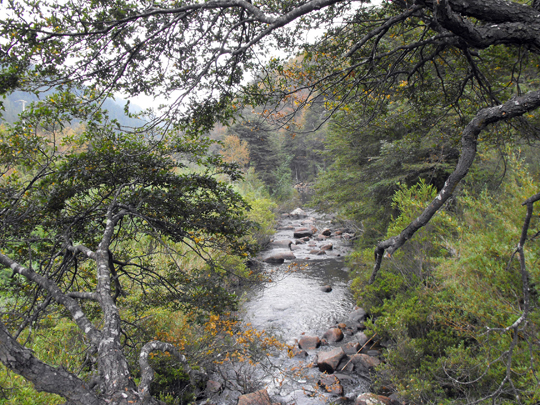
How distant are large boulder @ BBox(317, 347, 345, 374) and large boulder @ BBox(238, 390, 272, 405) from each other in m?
1.61

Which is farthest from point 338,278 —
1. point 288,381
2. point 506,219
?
point 506,219

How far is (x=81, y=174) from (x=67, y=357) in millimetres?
3769

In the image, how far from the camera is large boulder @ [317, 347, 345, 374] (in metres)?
6.37

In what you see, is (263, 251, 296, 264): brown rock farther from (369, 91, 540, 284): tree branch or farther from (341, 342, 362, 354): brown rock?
(369, 91, 540, 284): tree branch

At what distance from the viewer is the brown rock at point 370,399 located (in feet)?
16.0

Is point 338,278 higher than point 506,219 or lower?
lower

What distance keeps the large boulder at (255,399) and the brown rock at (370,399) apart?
1.58m

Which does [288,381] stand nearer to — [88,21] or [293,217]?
[88,21]

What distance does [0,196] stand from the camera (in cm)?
328

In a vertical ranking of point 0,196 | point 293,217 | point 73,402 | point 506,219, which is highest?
point 0,196

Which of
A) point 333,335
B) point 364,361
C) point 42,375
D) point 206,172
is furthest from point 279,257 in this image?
point 42,375

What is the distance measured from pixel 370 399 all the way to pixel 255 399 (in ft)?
6.47

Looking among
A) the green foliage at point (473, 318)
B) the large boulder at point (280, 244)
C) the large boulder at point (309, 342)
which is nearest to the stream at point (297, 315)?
the large boulder at point (280, 244)

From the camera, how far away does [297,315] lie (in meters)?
9.05
